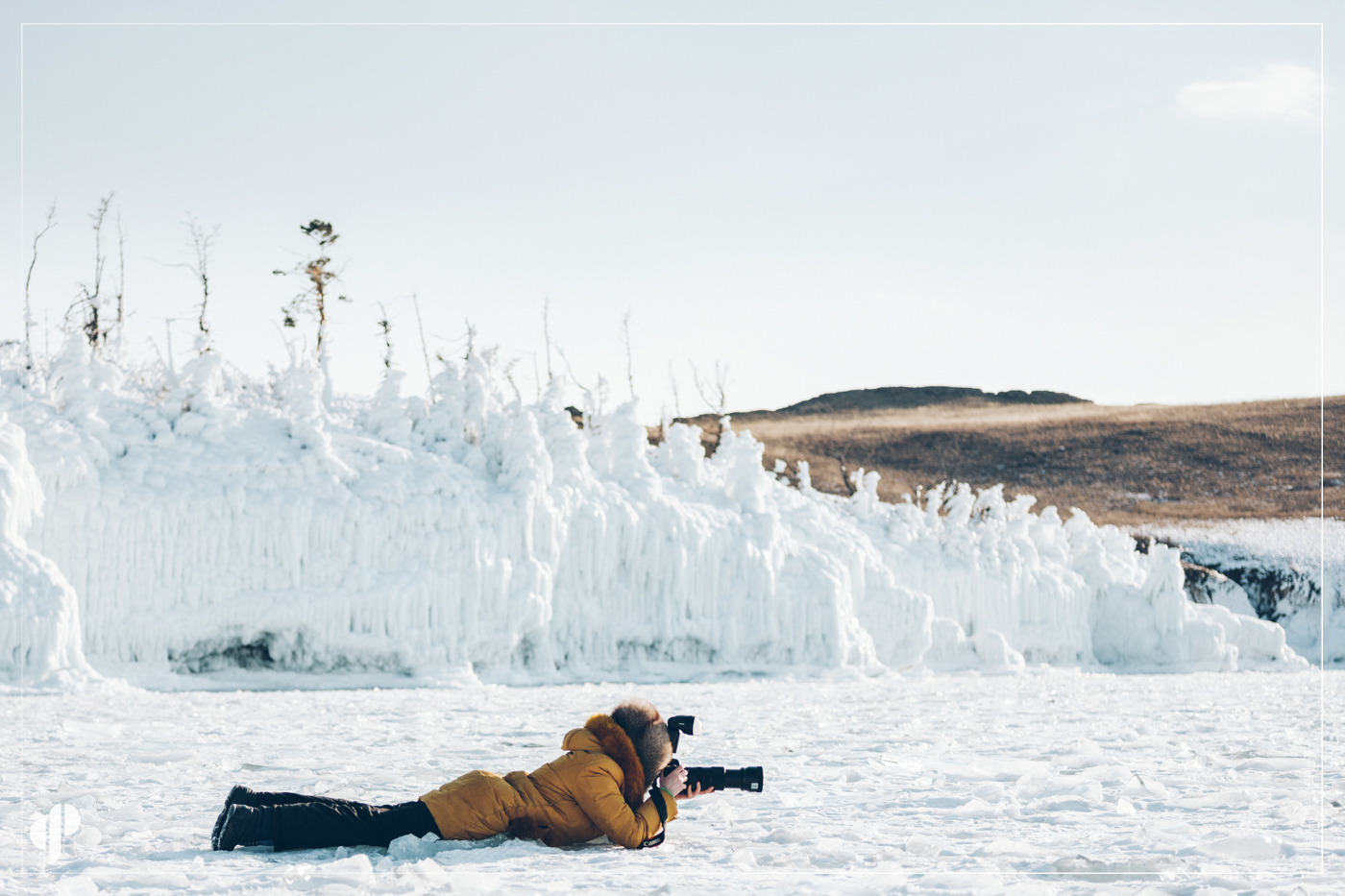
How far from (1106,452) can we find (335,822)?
143 ft

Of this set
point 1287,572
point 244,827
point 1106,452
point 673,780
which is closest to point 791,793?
point 673,780

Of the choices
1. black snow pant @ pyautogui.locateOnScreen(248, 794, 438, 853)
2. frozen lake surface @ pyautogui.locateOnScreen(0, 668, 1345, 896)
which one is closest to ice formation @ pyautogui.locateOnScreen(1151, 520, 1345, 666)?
frozen lake surface @ pyautogui.locateOnScreen(0, 668, 1345, 896)

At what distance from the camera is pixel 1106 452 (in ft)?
142

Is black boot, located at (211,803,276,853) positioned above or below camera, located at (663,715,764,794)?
below

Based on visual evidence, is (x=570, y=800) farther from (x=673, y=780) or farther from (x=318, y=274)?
(x=318, y=274)

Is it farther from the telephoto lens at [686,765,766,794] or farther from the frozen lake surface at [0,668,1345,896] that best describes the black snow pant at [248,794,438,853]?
the telephoto lens at [686,765,766,794]

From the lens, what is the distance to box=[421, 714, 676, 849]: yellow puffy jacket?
4355mm

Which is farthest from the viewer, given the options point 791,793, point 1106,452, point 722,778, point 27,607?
point 1106,452

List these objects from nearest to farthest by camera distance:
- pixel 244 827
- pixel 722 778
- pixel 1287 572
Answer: pixel 244 827, pixel 722 778, pixel 1287 572

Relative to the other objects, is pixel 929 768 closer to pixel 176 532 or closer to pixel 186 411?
pixel 176 532

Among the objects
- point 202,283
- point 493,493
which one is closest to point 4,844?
point 493,493

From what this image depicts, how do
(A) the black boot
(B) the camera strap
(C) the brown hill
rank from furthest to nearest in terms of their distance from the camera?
(C) the brown hill → (B) the camera strap → (A) the black boot

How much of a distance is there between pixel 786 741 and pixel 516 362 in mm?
16609

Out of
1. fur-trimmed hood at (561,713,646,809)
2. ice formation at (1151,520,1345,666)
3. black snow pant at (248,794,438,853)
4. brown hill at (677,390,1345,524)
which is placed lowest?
ice formation at (1151,520,1345,666)
